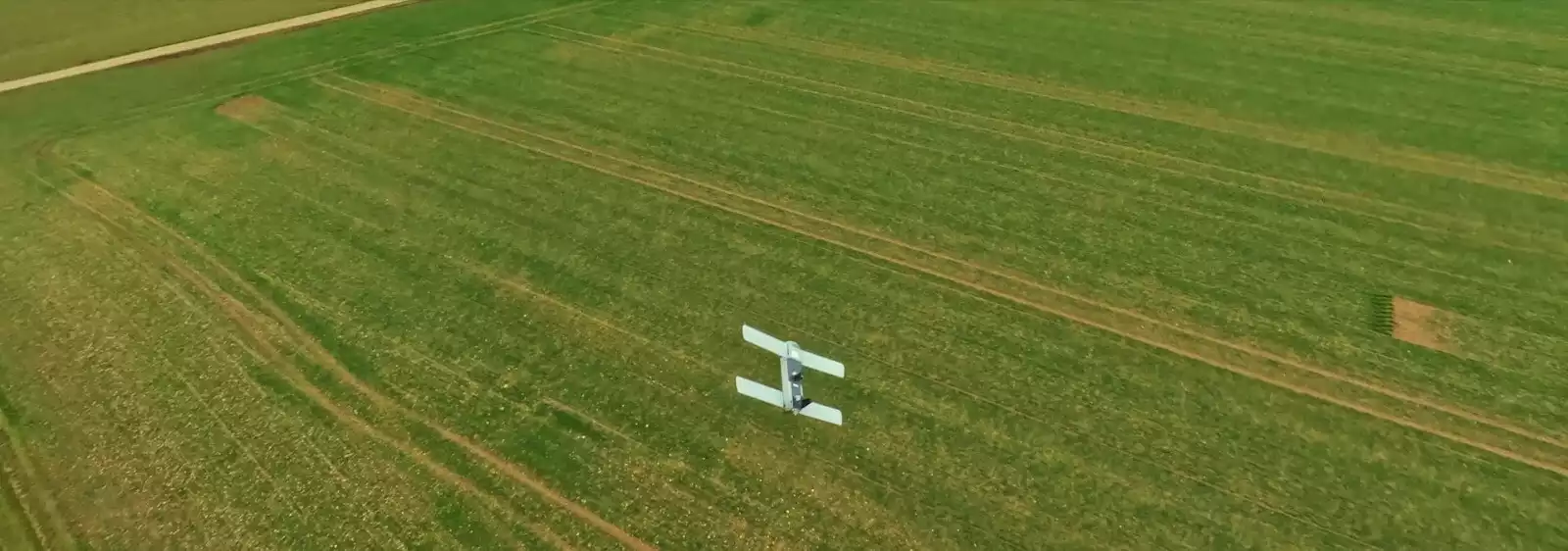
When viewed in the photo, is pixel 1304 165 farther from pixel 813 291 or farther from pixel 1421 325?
pixel 813 291

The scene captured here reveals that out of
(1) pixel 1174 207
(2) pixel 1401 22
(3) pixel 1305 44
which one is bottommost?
(1) pixel 1174 207

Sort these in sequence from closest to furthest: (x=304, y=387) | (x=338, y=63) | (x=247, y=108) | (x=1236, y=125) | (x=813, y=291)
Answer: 1. (x=304, y=387)
2. (x=813, y=291)
3. (x=1236, y=125)
4. (x=247, y=108)
5. (x=338, y=63)

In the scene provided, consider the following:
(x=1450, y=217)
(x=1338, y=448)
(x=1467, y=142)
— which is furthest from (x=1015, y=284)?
(x=1467, y=142)

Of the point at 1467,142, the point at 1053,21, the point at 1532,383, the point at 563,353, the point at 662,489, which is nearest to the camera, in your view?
the point at 662,489

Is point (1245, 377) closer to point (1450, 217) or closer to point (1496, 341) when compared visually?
point (1496, 341)

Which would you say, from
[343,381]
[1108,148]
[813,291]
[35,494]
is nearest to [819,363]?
[813,291]

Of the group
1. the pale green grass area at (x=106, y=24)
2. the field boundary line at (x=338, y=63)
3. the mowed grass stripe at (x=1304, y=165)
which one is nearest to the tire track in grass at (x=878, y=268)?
the mowed grass stripe at (x=1304, y=165)

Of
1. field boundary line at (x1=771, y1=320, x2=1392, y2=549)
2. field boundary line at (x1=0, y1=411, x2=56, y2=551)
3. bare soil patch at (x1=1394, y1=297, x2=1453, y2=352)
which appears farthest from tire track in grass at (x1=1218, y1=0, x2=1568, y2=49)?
field boundary line at (x1=0, y1=411, x2=56, y2=551)

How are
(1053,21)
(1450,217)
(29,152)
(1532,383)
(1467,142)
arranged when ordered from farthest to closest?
(1053,21), (29,152), (1467,142), (1450,217), (1532,383)
